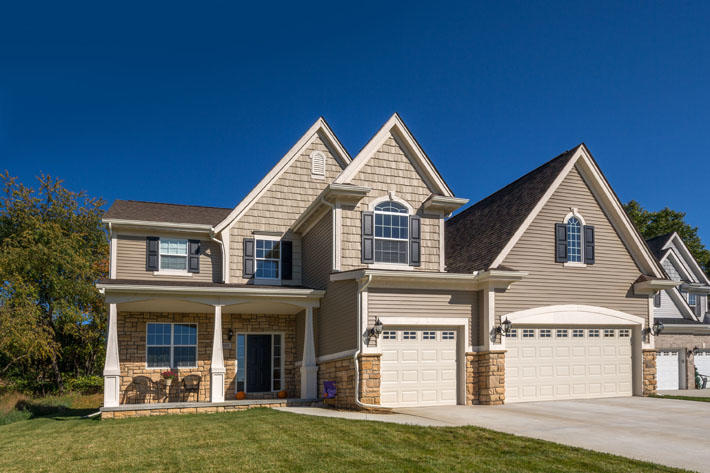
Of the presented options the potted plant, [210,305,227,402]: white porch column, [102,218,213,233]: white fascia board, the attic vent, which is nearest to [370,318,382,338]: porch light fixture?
[210,305,227,402]: white porch column

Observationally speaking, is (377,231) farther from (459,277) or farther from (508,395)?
(508,395)

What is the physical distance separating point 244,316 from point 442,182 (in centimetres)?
739

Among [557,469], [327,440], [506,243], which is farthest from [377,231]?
[557,469]

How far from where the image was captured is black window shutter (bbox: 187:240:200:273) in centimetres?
1956

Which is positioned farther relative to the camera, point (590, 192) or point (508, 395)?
point (590, 192)

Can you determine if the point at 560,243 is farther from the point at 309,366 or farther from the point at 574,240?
the point at 309,366

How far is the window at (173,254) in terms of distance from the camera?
19453mm

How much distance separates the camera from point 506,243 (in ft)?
55.8

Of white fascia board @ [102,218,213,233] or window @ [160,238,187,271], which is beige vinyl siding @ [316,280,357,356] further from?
window @ [160,238,187,271]

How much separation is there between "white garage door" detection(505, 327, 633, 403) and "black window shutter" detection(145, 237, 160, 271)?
10.7 m

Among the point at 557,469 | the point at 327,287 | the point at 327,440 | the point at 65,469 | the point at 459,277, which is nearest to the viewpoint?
the point at 557,469

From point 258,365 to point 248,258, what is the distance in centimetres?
335

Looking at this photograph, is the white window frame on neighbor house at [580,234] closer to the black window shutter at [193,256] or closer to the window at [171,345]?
the black window shutter at [193,256]

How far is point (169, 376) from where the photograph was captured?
17.9 meters
